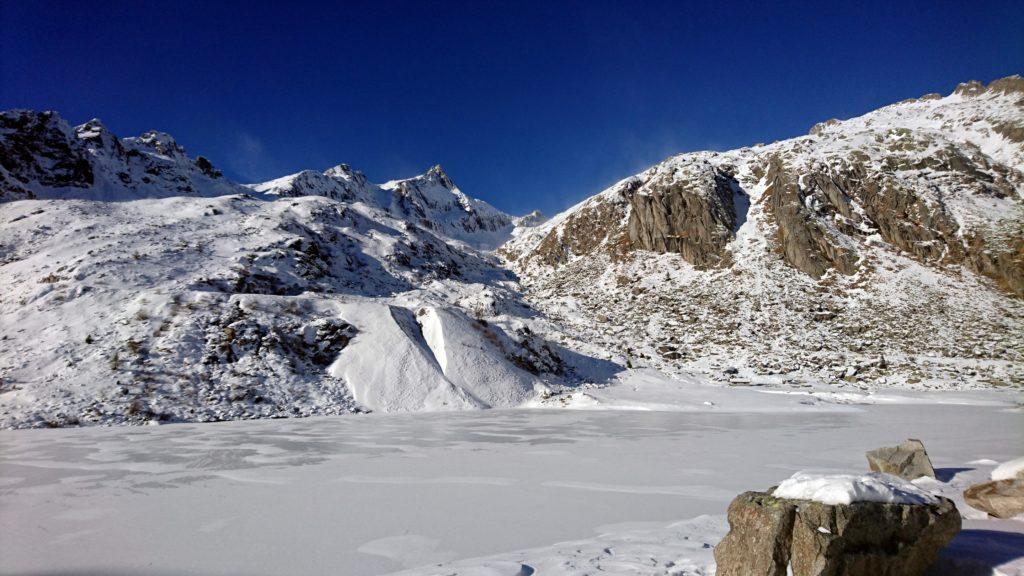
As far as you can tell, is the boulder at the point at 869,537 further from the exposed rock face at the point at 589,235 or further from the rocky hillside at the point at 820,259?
the exposed rock face at the point at 589,235

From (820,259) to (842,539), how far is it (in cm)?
5518

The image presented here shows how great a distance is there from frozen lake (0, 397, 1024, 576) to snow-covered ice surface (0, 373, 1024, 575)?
0.04 metres

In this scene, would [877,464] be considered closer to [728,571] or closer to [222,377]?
[728,571]

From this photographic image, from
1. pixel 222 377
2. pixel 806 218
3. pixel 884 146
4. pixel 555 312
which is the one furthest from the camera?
pixel 884 146

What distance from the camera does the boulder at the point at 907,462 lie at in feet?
25.4

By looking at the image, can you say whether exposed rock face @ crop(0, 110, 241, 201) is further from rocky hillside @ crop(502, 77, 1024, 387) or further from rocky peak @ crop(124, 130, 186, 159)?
rocky hillside @ crop(502, 77, 1024, 387)

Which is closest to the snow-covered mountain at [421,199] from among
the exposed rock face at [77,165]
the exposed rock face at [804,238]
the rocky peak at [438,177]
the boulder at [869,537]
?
the rocky peak at [438,177]

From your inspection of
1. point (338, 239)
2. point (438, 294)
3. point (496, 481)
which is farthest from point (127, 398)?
point (338, 239)

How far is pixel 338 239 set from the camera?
48969mm

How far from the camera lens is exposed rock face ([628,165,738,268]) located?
182 ft

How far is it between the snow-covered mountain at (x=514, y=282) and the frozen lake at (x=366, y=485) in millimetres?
5976

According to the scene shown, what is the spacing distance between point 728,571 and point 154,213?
5565cm

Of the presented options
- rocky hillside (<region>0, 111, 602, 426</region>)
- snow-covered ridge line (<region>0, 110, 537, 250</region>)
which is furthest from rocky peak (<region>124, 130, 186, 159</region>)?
rocky hillside (<region>0, 111, 602, 426</region>)

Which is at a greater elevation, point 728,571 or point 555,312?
point 555,312
